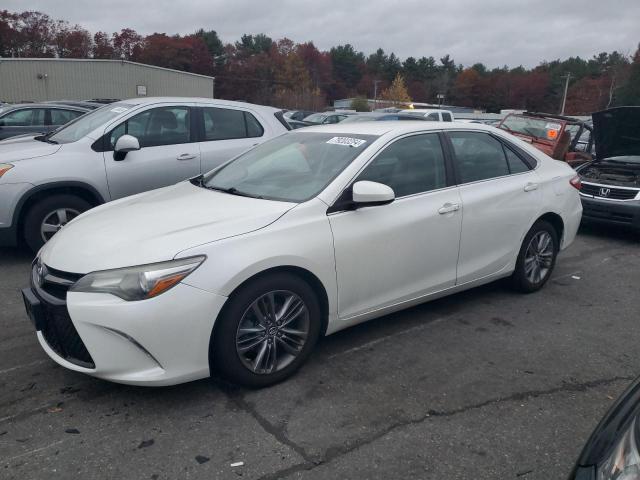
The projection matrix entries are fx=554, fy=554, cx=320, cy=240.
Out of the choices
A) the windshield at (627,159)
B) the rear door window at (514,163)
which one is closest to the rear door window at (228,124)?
the rear door window at (514,163)

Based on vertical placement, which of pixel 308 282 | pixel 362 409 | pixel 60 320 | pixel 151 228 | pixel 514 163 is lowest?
pixel 362 409

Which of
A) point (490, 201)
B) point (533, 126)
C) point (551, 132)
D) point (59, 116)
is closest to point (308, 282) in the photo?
point (490, 201)

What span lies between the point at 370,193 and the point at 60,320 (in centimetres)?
193

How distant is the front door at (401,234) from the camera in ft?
11.8

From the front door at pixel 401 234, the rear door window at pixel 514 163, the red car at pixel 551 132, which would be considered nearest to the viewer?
the front door at pixel 401 234

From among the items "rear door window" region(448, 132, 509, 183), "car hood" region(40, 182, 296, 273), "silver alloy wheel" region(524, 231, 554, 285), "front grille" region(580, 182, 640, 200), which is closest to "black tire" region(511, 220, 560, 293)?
"silver alloy wheel" region(524, 231, 554, 285)

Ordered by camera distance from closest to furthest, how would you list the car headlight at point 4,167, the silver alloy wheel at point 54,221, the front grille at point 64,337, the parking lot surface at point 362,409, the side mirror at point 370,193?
the parking lot surface at point 362,409 → the front grille at point 64,337 → the side mirror at point 370,193 → the car headlight at point 4,167 → the silver alloy wheel at point 54,221

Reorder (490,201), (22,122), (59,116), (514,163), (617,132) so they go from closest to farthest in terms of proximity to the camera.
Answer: (490,201) < (514,163) < (617,132) < (22,122) < (59,116)

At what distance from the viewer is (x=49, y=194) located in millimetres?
5727

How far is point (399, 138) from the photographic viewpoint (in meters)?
4.09

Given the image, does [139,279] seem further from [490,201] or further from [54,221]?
[54,221]

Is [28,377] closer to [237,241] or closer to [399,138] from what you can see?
[237,241]

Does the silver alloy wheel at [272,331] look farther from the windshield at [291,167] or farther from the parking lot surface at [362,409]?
the windshield at [291,167]

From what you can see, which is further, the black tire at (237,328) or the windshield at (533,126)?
the windshield at (533,126)
